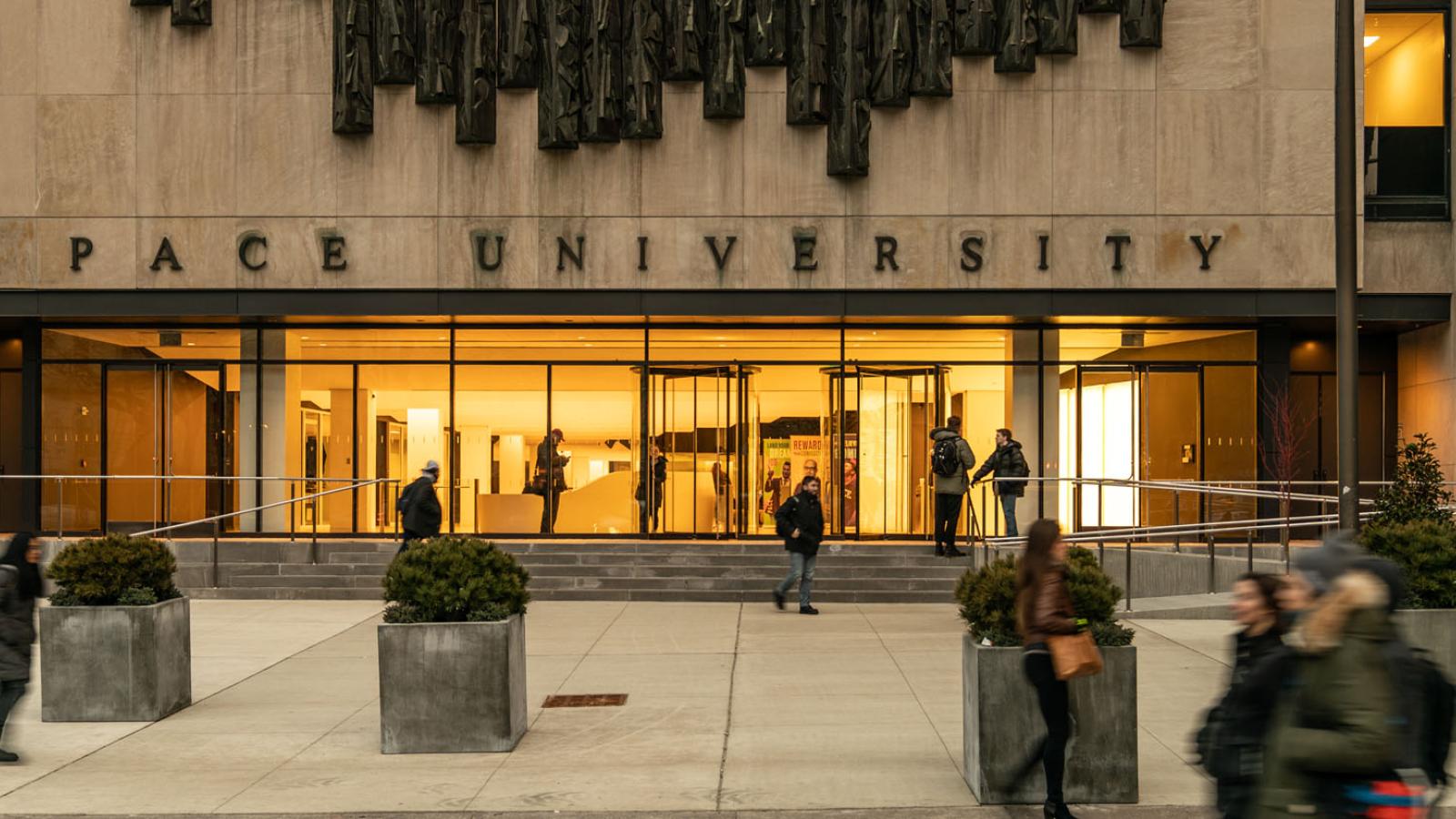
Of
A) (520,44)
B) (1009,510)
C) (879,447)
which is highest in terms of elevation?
(520,44)

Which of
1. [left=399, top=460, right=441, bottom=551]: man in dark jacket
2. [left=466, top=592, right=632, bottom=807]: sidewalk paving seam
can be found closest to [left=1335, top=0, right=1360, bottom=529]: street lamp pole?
[left=466, top=592, right=632, bottom=807]: sidewalk paving seam

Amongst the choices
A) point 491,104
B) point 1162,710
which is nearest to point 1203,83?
point 491,104

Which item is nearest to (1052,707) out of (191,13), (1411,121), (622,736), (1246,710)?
(1246,710)

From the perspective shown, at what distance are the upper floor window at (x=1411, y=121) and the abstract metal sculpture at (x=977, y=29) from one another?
6.01m

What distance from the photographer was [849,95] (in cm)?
2305

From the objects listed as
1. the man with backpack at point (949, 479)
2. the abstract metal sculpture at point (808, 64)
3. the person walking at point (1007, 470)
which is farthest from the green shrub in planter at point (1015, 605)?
the abstract metal sculpture at point (808, 64)

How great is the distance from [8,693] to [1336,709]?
8.54 metres

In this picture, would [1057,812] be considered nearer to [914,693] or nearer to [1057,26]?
[914,693]

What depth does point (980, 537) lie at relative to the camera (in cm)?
2122

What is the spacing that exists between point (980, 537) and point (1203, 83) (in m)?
8.17

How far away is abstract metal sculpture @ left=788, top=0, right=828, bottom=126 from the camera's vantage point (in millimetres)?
23016

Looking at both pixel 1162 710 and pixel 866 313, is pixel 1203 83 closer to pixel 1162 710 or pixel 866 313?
pixel 866 313

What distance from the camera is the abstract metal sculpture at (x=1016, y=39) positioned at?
23047mm

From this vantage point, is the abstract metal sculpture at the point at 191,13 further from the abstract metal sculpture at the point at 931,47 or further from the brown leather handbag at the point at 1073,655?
the brown leather handbag at the point at 1073,655
